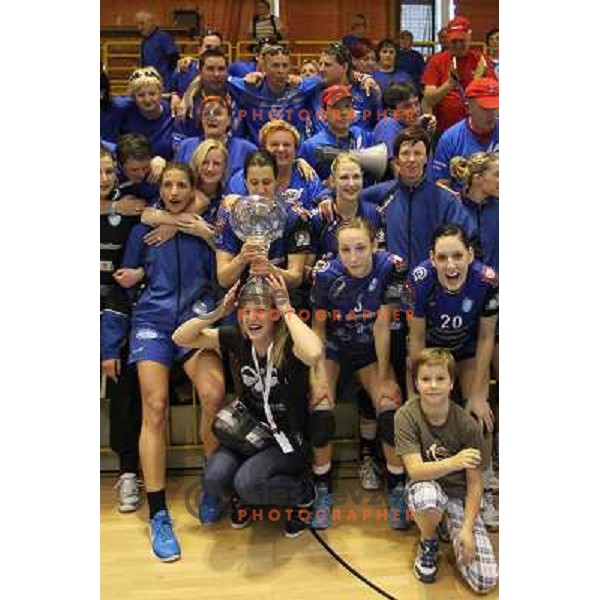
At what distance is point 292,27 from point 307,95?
12.6 ft

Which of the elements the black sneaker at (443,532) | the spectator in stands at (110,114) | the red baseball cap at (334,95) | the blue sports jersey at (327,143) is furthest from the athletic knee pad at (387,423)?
the spectator in stands at (110,114)

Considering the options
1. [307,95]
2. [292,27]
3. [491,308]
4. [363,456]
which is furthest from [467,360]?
[292,27]

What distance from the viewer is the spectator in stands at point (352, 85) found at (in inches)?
→ 93.4

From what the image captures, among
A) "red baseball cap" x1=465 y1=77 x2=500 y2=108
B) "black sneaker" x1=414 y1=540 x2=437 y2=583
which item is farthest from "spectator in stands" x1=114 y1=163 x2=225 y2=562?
"red baseball cap" x1=465 y1=77 x2=500 y2=108

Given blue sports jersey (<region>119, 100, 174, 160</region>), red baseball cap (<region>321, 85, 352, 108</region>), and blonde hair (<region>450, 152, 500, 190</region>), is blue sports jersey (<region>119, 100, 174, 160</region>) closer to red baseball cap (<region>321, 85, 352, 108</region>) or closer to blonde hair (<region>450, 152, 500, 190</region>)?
red baseball cap (<region>321, 85, 352, 108</region>)

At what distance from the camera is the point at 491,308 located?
68.6 inches

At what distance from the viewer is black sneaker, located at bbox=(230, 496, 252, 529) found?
1.78m

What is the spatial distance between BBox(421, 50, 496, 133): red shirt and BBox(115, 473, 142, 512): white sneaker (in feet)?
4.70

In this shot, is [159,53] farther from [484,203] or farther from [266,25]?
[484,203]

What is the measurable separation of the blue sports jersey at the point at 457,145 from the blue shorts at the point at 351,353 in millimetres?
571

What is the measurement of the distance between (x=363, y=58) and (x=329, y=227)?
5.91 feet

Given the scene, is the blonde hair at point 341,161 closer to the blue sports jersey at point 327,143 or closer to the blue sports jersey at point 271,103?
the blue sports jersey at point 327,143
